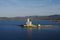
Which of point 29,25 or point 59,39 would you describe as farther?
point 29,25

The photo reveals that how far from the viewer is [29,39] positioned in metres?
24.8

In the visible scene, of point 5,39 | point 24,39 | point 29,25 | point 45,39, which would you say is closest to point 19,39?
point 24,39

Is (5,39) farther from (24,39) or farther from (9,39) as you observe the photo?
(24,39)

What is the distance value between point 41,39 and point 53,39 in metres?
2.04

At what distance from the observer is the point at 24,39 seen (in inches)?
969

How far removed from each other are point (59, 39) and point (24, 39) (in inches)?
236

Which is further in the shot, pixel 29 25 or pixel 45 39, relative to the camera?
pixel 29 25

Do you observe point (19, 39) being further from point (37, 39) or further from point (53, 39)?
point (53, 39)

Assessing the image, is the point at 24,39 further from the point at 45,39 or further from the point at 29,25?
the point at 29,25

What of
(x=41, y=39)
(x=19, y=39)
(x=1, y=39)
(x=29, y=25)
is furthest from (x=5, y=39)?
(x=29, y=25)

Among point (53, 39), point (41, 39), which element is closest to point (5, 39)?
point (41, 39)

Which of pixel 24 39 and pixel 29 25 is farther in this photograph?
pixel 29 25

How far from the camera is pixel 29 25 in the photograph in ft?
162

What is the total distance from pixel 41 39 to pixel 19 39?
3745mm
